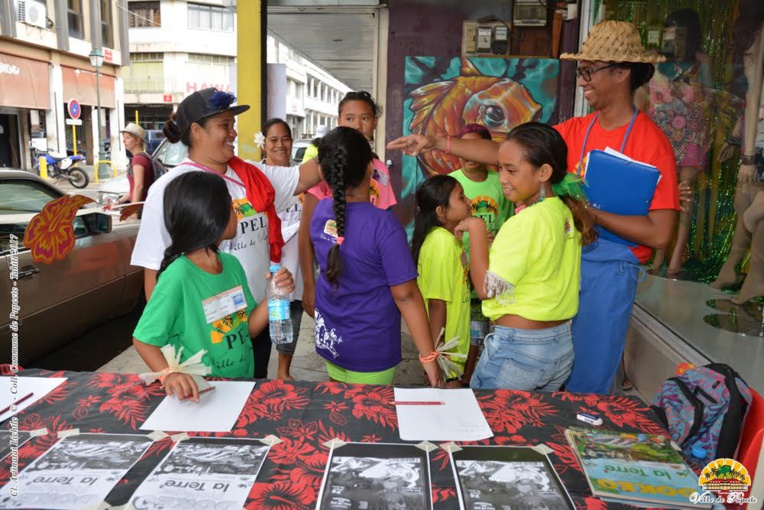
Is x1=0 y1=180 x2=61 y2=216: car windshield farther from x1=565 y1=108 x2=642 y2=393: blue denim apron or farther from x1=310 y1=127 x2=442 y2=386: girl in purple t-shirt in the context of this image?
x1=565 y1=108 x2=642 y2=393: blue denim apron

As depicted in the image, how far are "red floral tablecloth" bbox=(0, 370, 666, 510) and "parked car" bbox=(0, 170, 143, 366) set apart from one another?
6.04ft

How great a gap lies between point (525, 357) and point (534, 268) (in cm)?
31

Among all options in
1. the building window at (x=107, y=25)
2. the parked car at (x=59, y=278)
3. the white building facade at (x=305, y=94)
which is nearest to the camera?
the parked car at (x=59, y=278)

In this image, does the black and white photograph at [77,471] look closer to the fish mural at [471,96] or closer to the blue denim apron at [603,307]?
the blue denim apron at [603,307]

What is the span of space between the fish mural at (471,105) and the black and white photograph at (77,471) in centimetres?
503

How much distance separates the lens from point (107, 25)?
81.6 feet

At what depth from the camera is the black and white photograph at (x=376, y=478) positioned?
1.14 metres

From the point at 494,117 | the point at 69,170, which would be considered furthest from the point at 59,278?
the point at 69,170

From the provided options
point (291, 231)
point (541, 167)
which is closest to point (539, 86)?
point (291, 231)

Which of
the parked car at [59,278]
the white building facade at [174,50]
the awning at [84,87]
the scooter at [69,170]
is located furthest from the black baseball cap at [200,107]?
the white building facade at [174,50]

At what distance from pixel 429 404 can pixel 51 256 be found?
4.16 feet

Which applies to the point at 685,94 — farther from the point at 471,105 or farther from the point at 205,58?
the point at 205,58

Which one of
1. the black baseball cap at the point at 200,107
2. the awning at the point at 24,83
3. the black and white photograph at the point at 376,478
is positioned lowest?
the black and white photograph at the point at 376,478

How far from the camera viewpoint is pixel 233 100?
2420 mm
